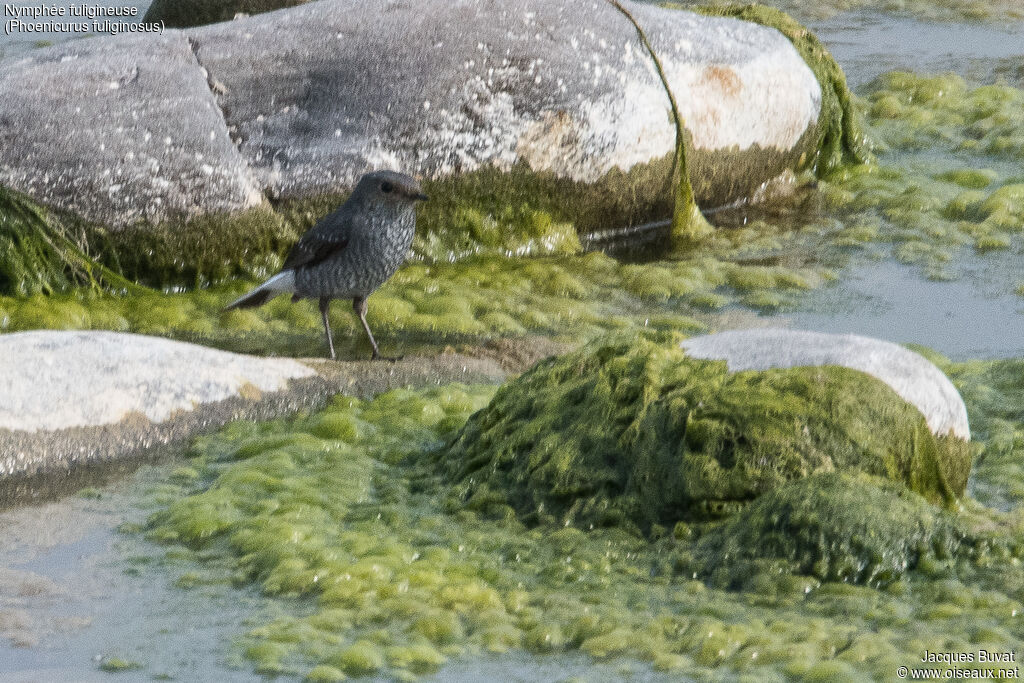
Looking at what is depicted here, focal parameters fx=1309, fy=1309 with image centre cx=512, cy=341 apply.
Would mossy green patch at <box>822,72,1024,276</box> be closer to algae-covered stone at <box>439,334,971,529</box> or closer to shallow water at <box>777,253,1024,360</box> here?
shallow water at <box>777,253,1024,360</box>

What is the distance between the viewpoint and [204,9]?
10102mm

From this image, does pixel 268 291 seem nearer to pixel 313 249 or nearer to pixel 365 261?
pixel 313 249

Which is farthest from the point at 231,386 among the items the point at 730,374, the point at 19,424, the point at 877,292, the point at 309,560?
the point at 877,292

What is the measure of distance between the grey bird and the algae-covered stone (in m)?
1.50

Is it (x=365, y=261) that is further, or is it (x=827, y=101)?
(x=827, y=101)

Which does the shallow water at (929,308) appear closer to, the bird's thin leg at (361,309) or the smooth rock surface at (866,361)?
the smooth rock surface at (866,361)

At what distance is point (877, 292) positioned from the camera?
6.12 m

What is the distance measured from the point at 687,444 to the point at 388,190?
7.16 feet

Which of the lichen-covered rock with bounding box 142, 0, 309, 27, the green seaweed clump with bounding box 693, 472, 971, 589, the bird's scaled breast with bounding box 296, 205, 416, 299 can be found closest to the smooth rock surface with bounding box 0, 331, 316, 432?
the bird's scaled breast with bounding box 296, 205, 416, 299

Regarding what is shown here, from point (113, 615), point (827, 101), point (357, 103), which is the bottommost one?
point (827, 101)

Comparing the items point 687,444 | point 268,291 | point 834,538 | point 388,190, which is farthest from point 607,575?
point 268,291

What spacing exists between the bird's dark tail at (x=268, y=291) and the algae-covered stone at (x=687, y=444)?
1.76 m

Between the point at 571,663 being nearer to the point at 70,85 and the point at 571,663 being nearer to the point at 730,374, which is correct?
the point at 730,374

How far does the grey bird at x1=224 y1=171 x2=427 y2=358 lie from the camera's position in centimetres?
529
